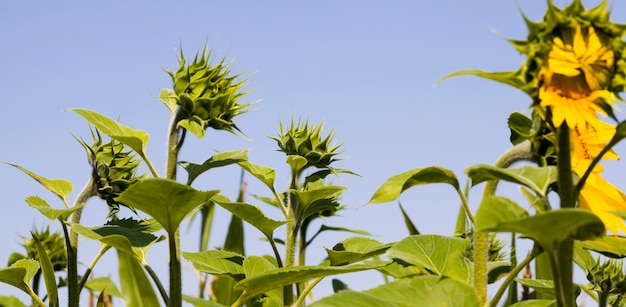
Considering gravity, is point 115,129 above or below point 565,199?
above

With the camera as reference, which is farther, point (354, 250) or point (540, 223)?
point (354, 250)

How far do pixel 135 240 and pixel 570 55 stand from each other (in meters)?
0.81

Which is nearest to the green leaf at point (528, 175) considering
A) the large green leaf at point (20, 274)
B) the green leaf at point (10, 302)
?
the large green leaf at point (20, 274)

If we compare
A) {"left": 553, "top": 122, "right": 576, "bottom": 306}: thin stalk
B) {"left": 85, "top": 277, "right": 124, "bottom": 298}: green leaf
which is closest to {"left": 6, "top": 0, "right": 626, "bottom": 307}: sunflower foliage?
{"left": 553, "top": 122, "right": 576, "bottom": 306}: thin stalk

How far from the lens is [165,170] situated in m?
1.33

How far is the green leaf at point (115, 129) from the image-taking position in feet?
4.20

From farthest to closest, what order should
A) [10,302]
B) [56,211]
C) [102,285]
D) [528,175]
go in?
[102,285] → [10,302] → [56,211] → [528,175]

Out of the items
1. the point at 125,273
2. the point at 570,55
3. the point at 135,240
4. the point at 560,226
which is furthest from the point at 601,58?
the point at 125,273

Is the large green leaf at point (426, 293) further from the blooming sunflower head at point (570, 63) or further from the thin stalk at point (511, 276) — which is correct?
the blooming sunflower head at point (570, 63)

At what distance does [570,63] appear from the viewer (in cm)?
81

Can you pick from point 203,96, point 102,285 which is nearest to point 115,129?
point 203,96

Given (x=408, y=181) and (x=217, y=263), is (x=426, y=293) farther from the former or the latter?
(x=217, y=263)

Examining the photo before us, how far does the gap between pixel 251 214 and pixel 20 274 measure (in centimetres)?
48

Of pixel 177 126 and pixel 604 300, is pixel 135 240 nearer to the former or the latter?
pixel 177 126
